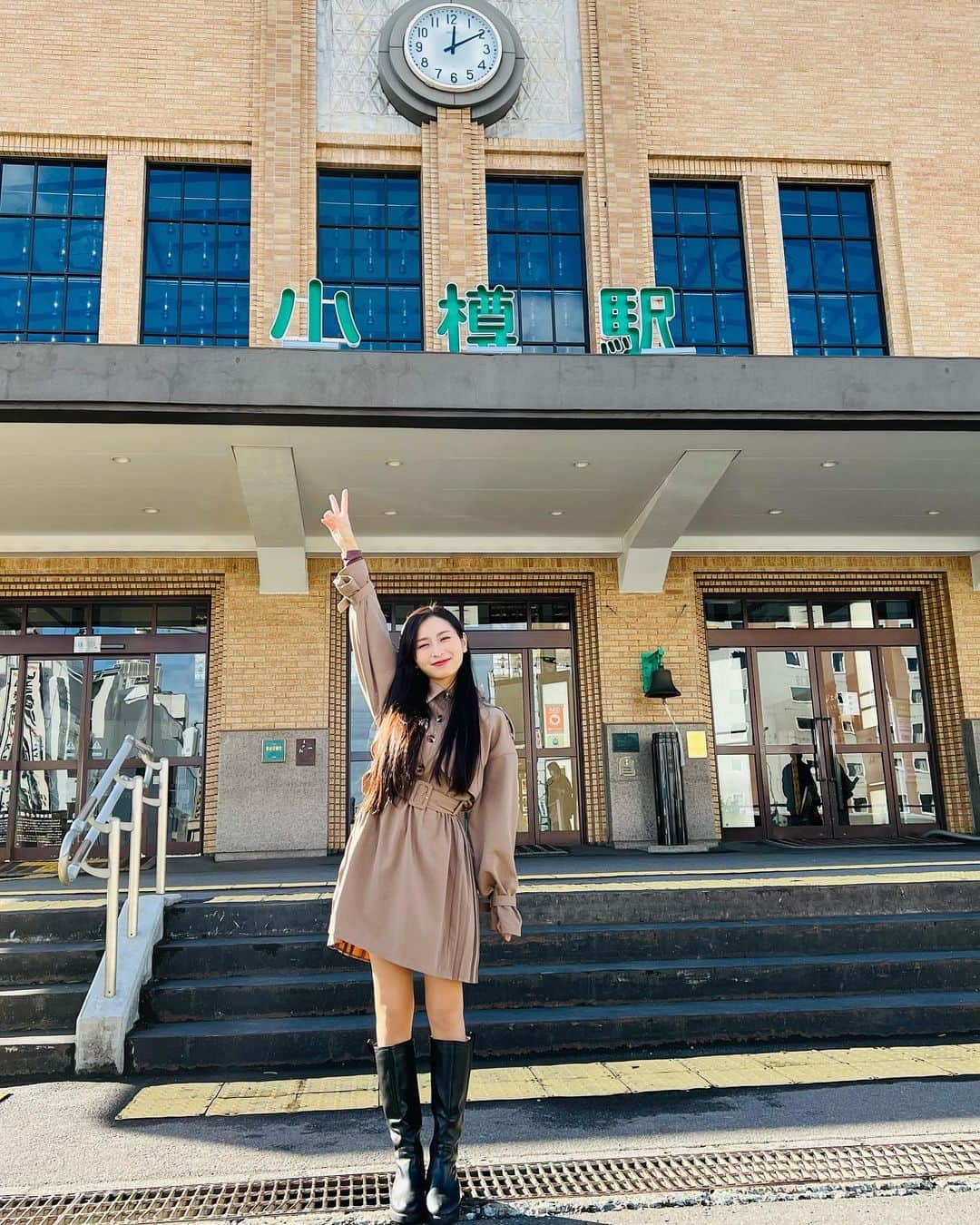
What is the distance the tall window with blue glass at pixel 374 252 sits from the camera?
41.5 ft

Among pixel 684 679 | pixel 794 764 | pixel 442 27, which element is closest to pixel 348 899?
pixel 684 679

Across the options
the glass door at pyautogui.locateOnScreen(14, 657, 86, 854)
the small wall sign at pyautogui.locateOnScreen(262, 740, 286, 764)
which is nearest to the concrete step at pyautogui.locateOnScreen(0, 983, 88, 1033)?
the small wall sign at pyautogui.locateOnScreen(262, 740, 286, 764)

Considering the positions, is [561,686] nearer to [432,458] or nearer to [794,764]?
[794,764]

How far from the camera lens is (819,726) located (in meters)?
12.8

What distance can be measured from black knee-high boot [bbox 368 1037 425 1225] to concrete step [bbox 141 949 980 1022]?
201 centimetres

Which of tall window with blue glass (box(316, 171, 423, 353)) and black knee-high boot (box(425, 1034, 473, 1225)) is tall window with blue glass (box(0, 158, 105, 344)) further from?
black knee-high boot (box(425, 1034, 473, 1225))

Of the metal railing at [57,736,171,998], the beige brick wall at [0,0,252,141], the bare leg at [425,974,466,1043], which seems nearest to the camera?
the bare leg at [425,974,466,1043]

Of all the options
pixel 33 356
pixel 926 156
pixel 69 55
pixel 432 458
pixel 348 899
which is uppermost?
pixel 69 55

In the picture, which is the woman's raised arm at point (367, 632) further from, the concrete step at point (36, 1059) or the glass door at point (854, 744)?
the glass door at point (854, 744)

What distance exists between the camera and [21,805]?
38.3ft

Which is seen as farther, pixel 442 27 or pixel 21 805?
pixel 442 27

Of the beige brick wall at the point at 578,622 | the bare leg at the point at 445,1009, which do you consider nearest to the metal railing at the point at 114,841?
the bare leg at the point at 445,1009

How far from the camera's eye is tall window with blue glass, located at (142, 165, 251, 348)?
40.8ft

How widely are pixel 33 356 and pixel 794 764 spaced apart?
9.85 meters
